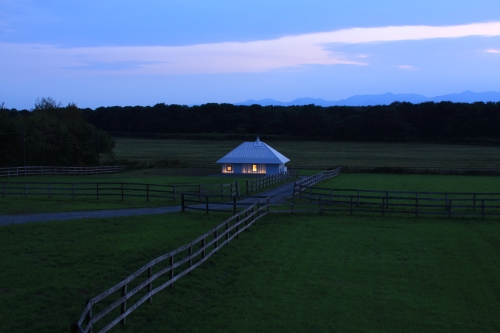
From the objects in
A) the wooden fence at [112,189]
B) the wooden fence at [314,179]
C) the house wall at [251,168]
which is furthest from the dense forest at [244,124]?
the wooden fence at [314,179]

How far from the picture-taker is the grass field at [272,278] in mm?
9859

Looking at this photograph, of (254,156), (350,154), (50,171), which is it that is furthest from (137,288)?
(350,154)

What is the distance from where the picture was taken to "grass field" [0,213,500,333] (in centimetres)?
986

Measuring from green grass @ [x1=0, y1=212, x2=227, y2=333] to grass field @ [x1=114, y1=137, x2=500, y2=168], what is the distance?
2400 inches

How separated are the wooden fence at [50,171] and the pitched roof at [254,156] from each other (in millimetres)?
14550

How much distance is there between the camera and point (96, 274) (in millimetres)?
12281

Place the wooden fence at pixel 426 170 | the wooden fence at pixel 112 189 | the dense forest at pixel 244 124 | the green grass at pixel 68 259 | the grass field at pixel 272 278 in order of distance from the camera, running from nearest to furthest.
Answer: the green grass at pixel 68 259 < the grass field at pixel 272 278 < the wooden fence at pixel 112 189 < the wooden fence at pixel 426 170 < the dense forest at pixel 244 124

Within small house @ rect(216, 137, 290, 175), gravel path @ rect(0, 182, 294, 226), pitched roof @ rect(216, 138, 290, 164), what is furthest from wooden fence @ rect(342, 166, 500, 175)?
gravel path @ rect(0, 182, 294, 226)

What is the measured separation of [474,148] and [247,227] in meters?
101

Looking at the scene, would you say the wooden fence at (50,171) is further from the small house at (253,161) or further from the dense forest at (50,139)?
the small house at (253,161)

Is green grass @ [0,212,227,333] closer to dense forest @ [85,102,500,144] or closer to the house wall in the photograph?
the house wall

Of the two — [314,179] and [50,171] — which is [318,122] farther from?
[314,179]

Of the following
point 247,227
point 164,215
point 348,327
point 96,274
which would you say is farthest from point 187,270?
point 164,215

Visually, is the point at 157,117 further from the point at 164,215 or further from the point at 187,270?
the point at 187,270
